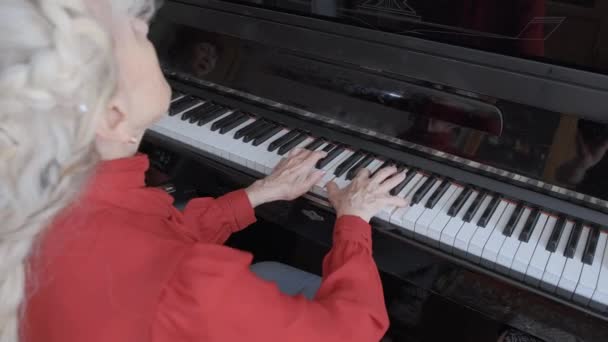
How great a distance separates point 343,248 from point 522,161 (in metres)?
0.44

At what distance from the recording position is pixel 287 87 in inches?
53.7

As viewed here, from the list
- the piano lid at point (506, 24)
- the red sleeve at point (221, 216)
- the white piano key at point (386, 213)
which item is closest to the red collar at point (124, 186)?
the red sleeve at point (221, 216)

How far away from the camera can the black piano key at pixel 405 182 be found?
115 centimetres

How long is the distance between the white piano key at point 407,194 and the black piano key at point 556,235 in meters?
0.29

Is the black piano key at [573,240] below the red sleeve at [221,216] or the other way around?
the other way around

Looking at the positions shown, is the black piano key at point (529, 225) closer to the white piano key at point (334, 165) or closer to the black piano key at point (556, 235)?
the black piano key at point (556, 235)

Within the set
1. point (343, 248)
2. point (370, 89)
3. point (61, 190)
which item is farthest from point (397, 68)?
point (61, 190)

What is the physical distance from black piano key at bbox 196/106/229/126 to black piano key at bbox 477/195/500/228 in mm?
809

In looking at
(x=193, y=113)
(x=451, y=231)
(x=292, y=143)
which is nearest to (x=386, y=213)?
(x=451, y=231)

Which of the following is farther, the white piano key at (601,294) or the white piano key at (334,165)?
the white piano key at (334,165)

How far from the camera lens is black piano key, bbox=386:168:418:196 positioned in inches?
45.1

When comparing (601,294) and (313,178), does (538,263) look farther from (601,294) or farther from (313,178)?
(313,178)

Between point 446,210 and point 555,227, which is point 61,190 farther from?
point 555,227

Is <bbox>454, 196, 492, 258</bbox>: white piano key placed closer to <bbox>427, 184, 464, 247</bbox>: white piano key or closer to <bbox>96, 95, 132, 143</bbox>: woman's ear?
<bbox>427, 184, 464, 247</bbox>: white piano key
